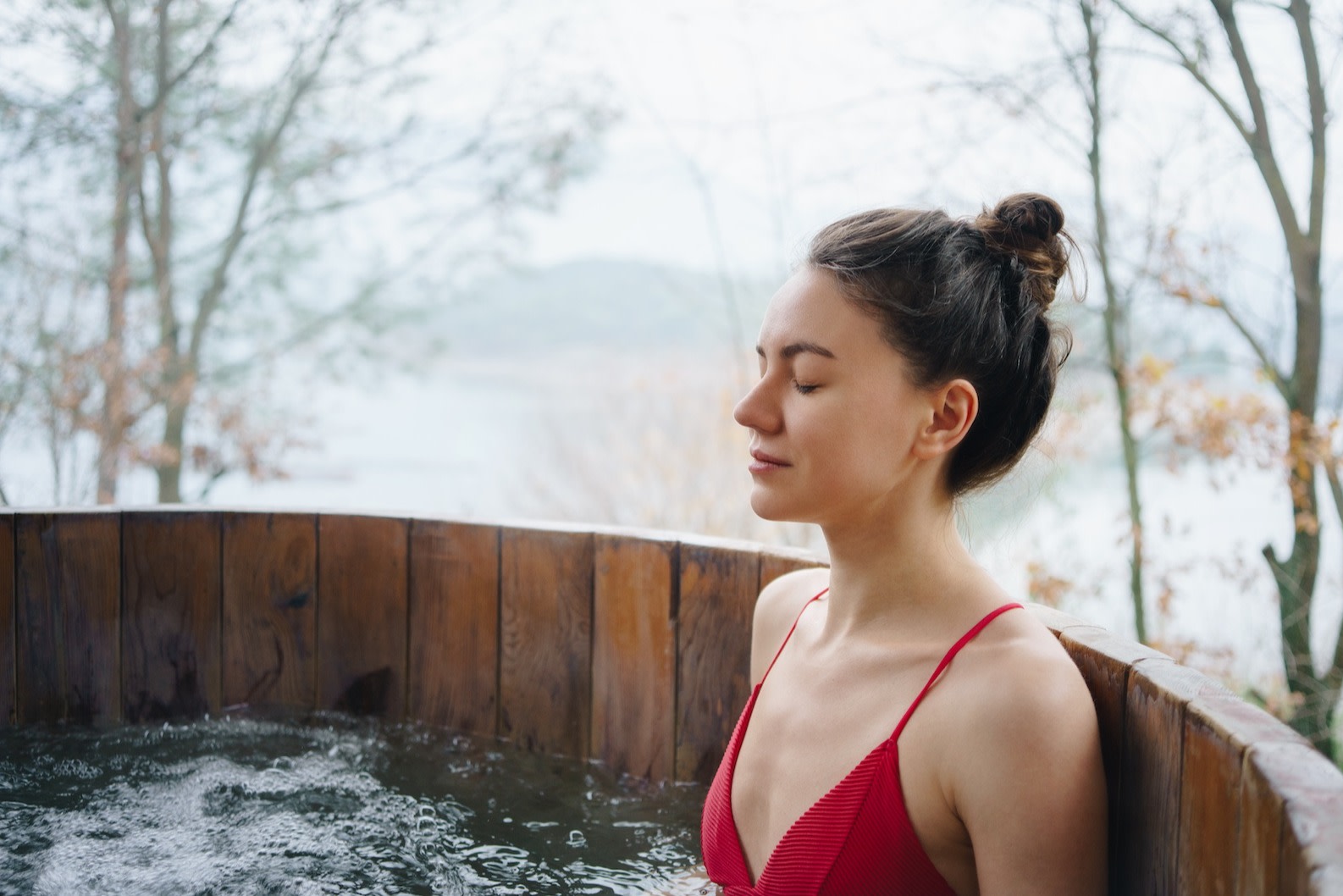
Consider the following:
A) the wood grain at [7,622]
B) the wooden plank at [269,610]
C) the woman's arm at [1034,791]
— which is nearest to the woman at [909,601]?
the woman's arm at [1034,791]

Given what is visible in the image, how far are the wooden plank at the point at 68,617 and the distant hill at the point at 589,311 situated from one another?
157 inches

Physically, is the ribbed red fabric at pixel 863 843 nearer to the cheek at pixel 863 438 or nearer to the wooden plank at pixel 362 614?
the cheek at pixel 863 438

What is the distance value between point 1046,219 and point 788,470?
1.27 feet

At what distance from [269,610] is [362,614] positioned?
0.18 metres

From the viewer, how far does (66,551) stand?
1856 millimetres

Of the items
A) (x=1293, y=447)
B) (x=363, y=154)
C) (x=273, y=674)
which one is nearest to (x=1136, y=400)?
(x=1293, y=447)

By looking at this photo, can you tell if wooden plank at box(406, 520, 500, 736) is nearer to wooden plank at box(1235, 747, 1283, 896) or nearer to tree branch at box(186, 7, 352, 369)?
wooden plank at box(1235, 747, 1283, 896)

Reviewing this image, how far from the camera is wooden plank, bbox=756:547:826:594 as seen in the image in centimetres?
154

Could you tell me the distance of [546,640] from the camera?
1810 mm

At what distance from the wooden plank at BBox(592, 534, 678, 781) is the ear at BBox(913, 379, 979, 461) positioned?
0.71 meters

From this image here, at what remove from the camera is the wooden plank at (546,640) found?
1.77 meters

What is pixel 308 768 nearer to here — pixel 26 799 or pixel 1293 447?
pixel 26 799

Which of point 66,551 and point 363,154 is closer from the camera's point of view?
point 66,551

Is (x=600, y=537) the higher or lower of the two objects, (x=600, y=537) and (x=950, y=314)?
the lower
